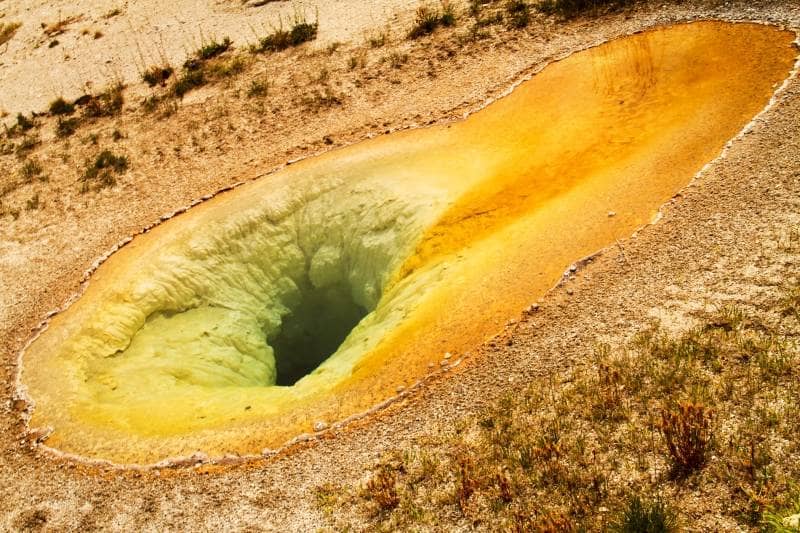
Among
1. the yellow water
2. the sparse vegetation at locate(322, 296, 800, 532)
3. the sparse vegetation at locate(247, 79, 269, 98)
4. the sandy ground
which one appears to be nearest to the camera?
the sparse vegetation at locate(322, 296, 800, 532)

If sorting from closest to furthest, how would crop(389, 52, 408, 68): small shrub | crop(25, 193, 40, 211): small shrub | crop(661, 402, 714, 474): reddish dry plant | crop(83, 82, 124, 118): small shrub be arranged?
crop(661, 402, 714, 474): reddish dry plant < crop(25, 193, 40, 211): small shrub < crop(389, 52, 408, 68): small shrub < crop(83, 82, 124, 118): small shrub

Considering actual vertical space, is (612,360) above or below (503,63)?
below

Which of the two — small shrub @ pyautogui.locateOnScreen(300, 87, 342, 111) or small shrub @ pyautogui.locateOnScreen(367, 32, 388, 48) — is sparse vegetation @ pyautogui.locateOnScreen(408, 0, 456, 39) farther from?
small shrub @ pyautogui.locateOnScreen(300, 87, 342, 111)

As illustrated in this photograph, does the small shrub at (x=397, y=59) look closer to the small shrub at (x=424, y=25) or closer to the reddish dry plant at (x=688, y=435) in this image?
the small shrub at (x=424, y=25)

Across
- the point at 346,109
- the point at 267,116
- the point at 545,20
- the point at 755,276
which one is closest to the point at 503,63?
the point at 545,20

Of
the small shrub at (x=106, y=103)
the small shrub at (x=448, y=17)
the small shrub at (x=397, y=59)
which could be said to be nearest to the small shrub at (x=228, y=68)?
the small shrub at (x=106, y=103)

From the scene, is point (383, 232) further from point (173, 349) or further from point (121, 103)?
point (121, 103)

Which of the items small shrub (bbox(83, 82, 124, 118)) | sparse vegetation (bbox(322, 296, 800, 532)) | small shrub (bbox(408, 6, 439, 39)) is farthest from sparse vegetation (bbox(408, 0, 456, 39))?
sparse vegetation (bbox(322, 296, 800, 532))
